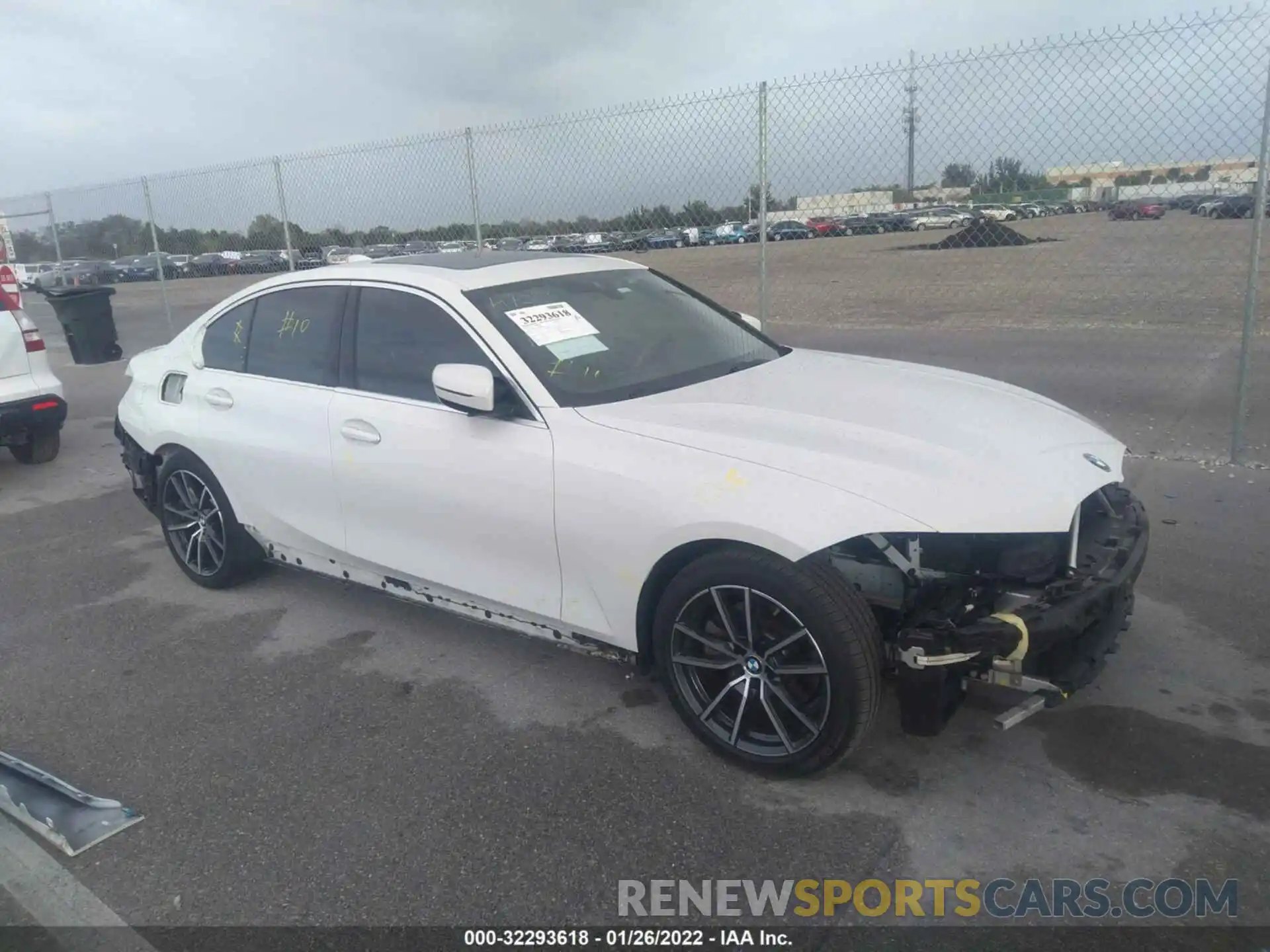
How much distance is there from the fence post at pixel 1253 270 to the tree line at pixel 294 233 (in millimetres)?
3037

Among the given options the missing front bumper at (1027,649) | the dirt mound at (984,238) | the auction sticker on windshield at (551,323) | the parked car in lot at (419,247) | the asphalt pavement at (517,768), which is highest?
the parked car in lot at (419,247)

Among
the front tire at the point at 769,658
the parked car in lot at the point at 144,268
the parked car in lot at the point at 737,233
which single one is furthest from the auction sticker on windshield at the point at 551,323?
the parked car in lot at the point at 144,268

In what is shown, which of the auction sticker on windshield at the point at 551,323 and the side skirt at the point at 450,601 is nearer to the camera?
the side skirt at the point at 450,601

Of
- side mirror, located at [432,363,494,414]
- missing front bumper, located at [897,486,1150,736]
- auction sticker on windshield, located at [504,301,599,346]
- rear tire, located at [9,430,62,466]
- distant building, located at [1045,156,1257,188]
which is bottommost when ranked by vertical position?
rear tire, located at [9,430,62,466]

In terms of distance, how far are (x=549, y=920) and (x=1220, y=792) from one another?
2.13m

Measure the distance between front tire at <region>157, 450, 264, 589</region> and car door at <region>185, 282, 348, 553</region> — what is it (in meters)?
0.12

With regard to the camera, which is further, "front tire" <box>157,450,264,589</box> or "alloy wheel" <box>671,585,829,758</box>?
"front tire" <box>157,450,264,589</box>

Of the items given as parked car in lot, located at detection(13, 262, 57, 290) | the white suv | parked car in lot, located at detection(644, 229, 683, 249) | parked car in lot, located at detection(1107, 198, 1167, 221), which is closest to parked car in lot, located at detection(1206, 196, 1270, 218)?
parked car in lot, located at detection(1107, 198, 1167, 221)

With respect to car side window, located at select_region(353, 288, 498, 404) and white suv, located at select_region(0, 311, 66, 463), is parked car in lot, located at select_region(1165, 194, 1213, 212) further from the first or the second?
white suv, located at select_region(0, 311, 66, 463)

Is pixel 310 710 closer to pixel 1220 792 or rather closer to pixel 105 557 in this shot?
pixel 105 557

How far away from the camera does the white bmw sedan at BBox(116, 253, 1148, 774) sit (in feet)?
9.91

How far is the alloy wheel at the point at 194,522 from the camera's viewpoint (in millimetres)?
5109

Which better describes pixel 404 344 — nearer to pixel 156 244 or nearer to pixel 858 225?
pixel 858 225

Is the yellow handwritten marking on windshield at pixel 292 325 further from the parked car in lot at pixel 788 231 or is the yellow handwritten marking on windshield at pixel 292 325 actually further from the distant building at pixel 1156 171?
the distant building at pixel 1156 171
